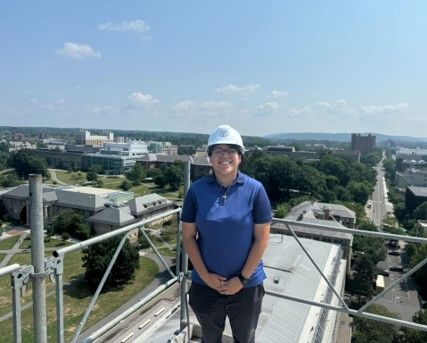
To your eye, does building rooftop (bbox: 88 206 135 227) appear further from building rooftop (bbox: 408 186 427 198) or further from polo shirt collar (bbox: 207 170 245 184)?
building rooftop (bbox: 408 186 427 198)

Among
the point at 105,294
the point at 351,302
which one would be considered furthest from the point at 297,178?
the point at 105,294

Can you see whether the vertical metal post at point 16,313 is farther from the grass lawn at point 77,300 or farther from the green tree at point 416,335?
the green tree at point 416,335

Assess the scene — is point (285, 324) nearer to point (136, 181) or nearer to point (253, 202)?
point (253, 202)

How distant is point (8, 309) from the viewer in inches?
833

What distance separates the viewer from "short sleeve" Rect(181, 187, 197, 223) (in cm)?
316

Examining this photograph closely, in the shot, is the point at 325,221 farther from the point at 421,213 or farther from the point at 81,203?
the point at 81,203

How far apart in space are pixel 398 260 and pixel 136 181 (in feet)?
159

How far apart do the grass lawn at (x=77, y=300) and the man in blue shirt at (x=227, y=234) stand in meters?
16.1

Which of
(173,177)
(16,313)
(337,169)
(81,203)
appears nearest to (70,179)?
(173,177)

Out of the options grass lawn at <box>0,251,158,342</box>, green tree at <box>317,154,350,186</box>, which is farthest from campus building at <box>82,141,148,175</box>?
grass lawn at <box>0,251,158,342</box>

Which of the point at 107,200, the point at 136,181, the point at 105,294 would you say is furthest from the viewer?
the point at 136,181

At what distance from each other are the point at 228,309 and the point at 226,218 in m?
0.85

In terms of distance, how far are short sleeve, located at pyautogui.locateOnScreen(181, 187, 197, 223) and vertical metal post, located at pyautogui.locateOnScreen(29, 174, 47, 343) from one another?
1092 mm

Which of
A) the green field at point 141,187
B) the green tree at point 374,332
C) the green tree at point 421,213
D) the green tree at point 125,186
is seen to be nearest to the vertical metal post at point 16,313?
the green tree at point 374,332
